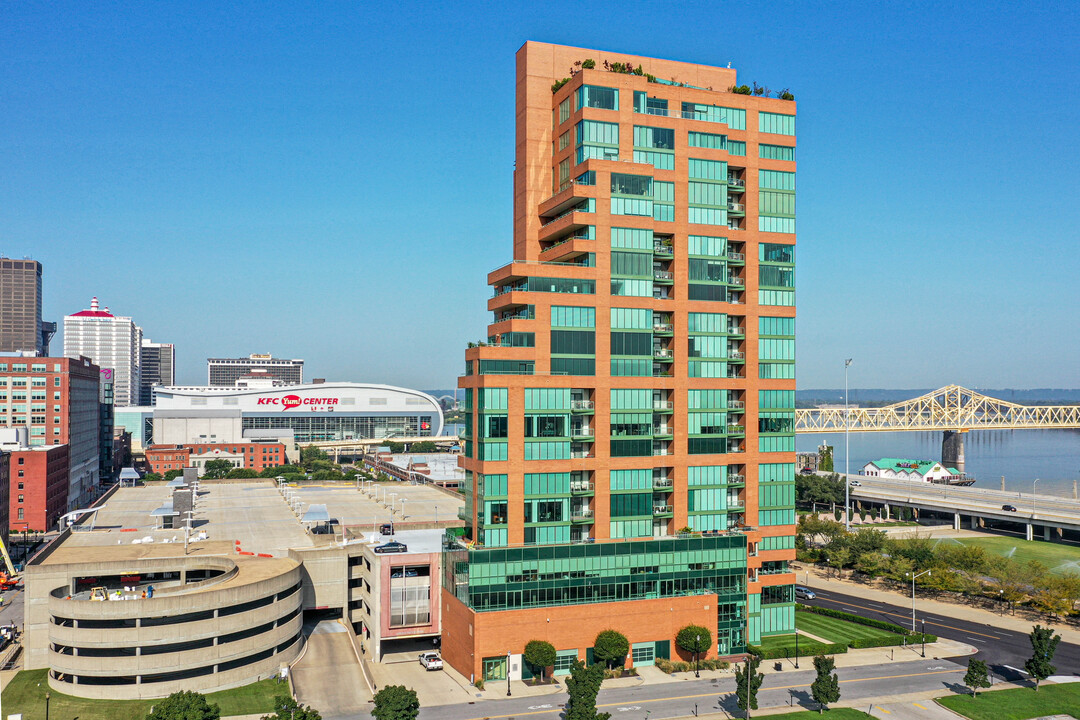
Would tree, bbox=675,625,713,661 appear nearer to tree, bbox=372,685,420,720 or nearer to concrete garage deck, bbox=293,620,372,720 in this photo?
concrete garage deck, bbox=293,620,372,720

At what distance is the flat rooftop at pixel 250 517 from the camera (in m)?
111

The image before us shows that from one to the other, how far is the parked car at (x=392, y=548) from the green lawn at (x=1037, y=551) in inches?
3832

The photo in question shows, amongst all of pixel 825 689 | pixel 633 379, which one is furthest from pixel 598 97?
pixel 825 689

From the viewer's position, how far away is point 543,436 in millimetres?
88250

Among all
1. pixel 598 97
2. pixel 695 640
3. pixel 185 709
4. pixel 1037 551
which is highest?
pixel 598 97

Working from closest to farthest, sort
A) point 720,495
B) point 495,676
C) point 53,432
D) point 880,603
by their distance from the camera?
point 495,676 < point 720,495 < point 880,603 < point 53,432

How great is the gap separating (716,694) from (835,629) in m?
29.2

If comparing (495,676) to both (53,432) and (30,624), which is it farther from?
(53,432)

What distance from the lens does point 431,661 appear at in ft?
290

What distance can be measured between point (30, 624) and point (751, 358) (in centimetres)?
8417

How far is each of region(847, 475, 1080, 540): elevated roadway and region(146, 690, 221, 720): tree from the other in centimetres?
14778

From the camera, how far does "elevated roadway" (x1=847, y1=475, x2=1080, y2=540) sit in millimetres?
156000

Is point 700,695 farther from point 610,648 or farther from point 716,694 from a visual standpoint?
point 610,648

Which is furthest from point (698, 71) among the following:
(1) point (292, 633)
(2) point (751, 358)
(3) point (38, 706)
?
(3) point (38, 706)
